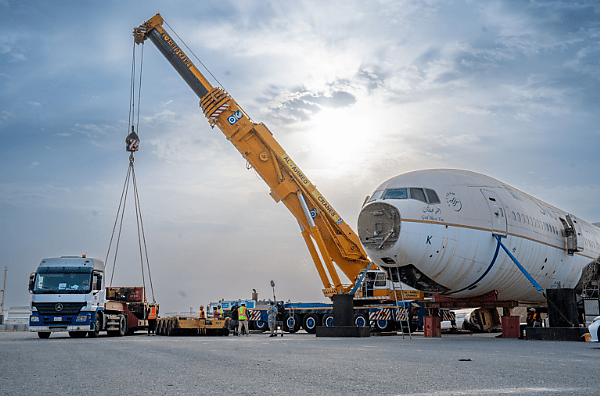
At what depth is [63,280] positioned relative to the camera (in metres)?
20.3

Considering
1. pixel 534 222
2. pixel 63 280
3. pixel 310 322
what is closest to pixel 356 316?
pixel 310 322

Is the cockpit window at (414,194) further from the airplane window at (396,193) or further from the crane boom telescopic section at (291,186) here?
the crane boom telescopic section at (291,186)

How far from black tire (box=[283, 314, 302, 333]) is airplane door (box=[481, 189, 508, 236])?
11740 mm

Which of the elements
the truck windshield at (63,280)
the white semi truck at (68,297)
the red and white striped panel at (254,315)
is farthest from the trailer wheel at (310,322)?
the truck windshield at (63,280)

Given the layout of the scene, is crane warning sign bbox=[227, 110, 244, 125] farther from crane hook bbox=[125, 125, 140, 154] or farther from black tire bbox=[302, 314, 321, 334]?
black tire bbox=[302, 314, 321, 334]

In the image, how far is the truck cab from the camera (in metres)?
19.8

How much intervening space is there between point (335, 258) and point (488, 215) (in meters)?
9.83

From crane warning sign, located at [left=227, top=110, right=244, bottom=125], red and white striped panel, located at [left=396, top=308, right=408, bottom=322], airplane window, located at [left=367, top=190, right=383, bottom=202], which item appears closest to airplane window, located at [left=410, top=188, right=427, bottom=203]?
airplane window, located at [left=367, top=190, right=383, bottom=202]

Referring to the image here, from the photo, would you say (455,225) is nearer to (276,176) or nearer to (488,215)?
(488,215)

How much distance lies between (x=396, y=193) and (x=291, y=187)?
949 centimetres

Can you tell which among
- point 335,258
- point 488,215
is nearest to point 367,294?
point 335,258

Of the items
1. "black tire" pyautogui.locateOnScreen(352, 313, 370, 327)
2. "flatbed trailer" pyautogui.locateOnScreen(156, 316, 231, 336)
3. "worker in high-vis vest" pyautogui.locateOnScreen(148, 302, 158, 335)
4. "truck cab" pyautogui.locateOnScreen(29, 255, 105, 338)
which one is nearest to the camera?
"truck cab" pyautogui.locateOnScreen(29, 255, 105, 338)

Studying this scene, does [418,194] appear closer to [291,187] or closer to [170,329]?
[291,187]

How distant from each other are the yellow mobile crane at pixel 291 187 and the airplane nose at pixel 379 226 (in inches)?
344
